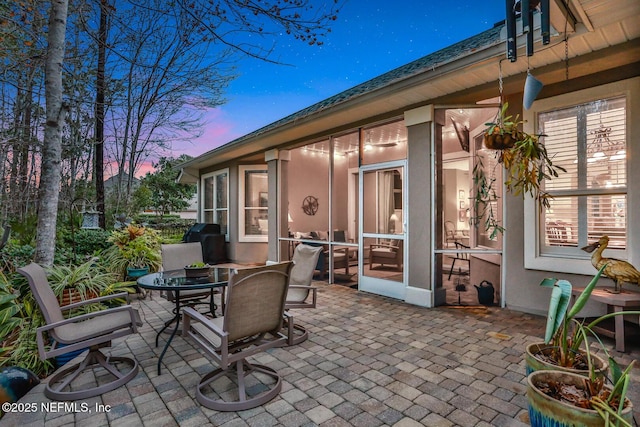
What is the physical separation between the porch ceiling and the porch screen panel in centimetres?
51

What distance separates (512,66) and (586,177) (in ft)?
5.16

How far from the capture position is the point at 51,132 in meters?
3.49

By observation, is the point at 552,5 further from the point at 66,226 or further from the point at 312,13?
the point at 66,226

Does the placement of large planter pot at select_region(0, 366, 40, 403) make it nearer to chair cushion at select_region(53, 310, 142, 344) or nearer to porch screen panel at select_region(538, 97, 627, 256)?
chair cushion at select_region(53, 310, 142, 344)

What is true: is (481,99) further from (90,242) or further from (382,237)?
(90,242)

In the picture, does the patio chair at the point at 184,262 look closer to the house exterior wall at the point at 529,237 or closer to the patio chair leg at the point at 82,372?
the patio chair leg at the point at 82,372

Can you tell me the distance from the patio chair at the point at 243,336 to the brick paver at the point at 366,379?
9 centimetres

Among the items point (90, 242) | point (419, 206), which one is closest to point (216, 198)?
point (90, 242)

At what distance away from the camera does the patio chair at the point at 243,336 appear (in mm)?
2199

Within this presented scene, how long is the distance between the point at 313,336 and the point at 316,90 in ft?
24.8

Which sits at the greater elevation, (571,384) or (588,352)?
(588,352)

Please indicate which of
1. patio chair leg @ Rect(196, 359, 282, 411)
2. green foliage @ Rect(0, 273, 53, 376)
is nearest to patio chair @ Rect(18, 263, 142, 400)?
green foliage @ Rect(0, 273, 53, 376)

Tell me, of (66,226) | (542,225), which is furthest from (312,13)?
(66,226)

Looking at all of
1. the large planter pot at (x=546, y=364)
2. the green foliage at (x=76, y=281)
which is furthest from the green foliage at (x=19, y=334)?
the large planter pot at (x=546, y=364)
